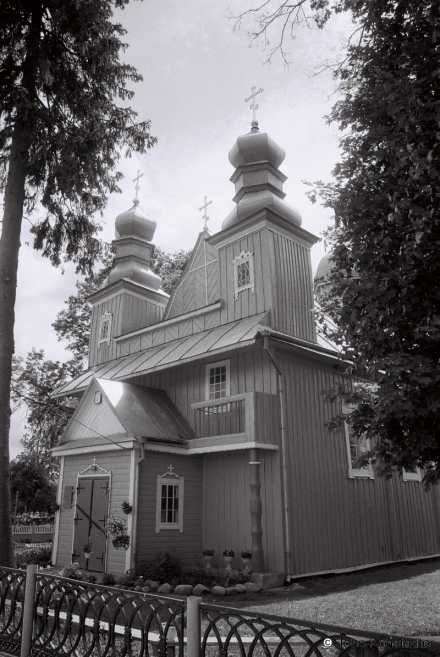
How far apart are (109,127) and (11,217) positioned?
3129 millimetres

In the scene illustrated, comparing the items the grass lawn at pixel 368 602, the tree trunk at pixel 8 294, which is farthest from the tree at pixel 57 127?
the grass lawn at pixel 368 602

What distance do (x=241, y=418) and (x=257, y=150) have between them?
8385 mm

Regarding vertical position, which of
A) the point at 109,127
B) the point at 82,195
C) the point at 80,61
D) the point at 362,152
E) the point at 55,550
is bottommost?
the point at 55,550

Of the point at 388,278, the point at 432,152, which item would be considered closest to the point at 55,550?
the point at 388,278

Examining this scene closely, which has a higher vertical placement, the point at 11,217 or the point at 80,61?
the point at 80,61

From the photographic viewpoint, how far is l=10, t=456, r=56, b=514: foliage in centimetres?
2630

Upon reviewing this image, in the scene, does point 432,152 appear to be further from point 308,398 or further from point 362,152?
point 308,398

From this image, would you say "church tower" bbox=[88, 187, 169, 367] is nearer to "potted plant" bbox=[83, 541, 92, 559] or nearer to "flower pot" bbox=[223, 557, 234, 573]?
"potted plant" bbox=[83, 541, 92, 559]

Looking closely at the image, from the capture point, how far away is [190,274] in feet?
61.6

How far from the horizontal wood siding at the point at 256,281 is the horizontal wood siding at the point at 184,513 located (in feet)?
13.7

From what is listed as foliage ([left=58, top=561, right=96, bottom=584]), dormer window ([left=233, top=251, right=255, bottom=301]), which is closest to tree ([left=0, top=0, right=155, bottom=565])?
foliage ([left=58, top=561, right=96, bottom=584])

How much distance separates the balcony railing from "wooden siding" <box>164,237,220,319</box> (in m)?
4.25

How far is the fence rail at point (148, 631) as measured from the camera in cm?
359

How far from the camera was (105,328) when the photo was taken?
2030 cm
